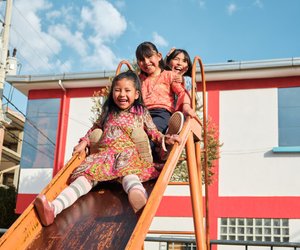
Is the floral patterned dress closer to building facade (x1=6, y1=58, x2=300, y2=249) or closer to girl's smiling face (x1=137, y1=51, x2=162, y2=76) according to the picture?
girl's smiling face (x1=137, y1=51, x2=162, y2=76)

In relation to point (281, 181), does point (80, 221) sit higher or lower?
lower

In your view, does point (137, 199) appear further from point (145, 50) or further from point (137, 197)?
point (145, 50)

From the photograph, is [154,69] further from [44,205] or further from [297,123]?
[297,123]

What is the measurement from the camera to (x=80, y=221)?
2.63 m

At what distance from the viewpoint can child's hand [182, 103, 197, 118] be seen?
339cm

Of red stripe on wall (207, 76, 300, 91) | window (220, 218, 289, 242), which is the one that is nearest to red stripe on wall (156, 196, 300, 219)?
window (220, 218, 289, 242)

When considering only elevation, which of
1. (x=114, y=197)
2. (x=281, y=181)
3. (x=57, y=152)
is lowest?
(x=114, y=197)

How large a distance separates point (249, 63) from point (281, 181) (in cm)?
343

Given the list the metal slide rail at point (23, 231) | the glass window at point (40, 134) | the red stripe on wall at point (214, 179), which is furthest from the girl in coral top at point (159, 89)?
the glass window at point (40, 134)

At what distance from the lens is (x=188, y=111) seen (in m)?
3.43

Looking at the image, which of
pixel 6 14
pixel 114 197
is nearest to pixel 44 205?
pixel 114 197

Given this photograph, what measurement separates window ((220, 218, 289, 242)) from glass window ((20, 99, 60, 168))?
610 centimetres

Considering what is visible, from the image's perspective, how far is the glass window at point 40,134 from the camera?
49.3ft

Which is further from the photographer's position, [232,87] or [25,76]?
[25,76]
